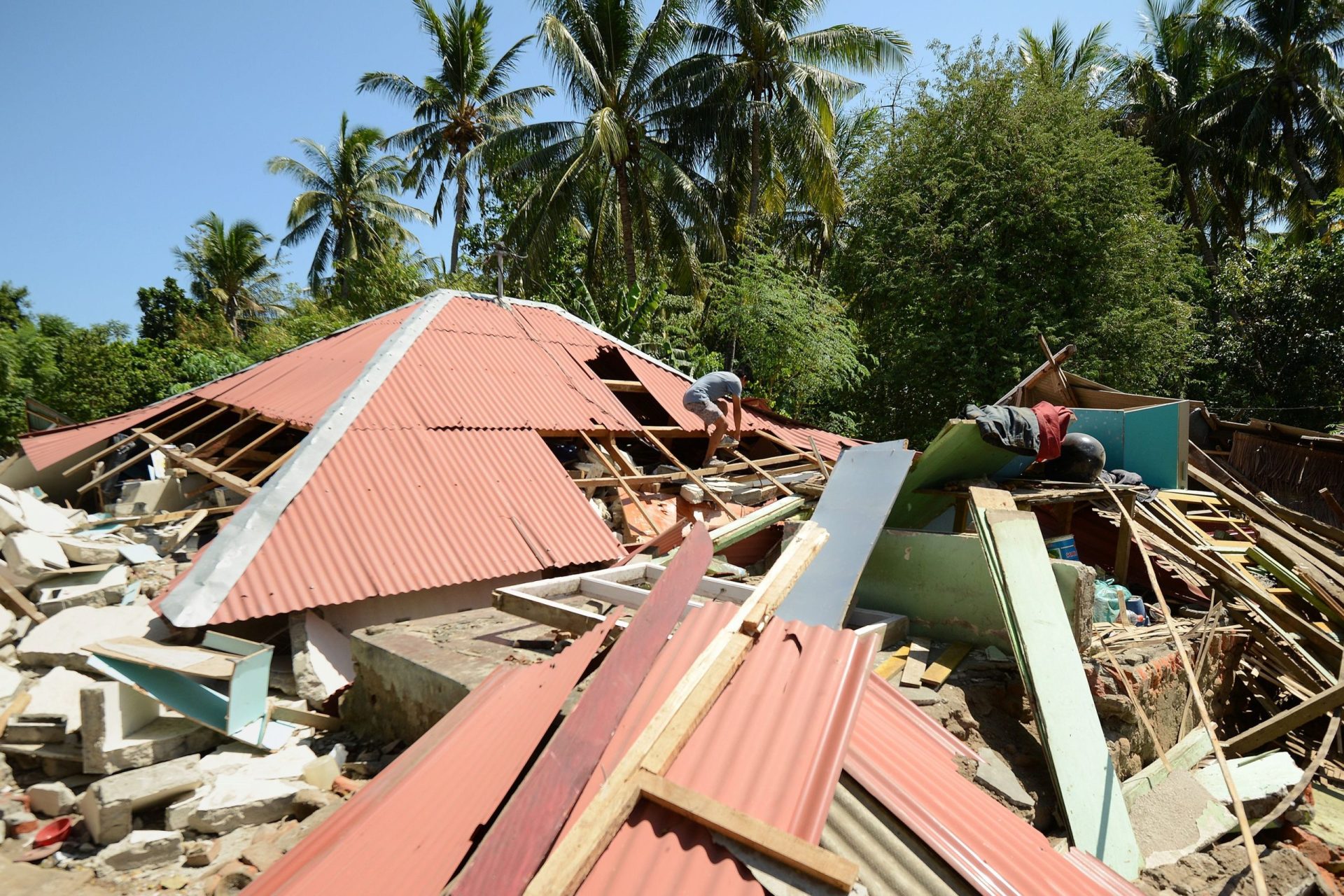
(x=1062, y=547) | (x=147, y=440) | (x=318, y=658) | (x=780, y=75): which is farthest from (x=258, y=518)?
(x=780, y=75)

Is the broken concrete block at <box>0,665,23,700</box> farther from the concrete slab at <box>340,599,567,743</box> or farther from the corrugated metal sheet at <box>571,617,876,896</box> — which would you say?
the corrugated metal sheet at <box>571,617,876,896</box>

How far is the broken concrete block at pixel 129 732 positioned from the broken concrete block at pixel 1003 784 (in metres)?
5.16

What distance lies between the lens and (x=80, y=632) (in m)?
6.49

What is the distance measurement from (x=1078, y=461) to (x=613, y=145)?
13314 mm

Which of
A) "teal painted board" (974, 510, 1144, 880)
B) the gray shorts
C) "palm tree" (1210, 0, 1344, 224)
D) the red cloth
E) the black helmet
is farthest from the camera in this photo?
"palm tree" (1210, 0, 1344, 224)

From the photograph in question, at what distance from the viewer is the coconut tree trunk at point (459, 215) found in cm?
2499

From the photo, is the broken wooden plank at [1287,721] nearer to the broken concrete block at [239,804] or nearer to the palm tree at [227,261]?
the broken concrete block at [239,804]

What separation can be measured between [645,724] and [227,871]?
2.81 metres

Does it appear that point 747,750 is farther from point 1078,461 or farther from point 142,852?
point 1078,461

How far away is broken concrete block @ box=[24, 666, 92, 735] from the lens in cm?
531

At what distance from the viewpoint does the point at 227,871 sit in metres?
3.93

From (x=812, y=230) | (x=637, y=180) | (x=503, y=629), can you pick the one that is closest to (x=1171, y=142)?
(x=812, y=230)

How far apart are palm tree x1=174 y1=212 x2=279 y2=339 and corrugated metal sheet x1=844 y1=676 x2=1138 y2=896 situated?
33.8m

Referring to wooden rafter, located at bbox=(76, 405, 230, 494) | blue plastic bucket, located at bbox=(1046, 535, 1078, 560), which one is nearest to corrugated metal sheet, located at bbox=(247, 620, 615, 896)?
blue plastic bucket, located at bbox=(1046, 535, 1078, 560)
